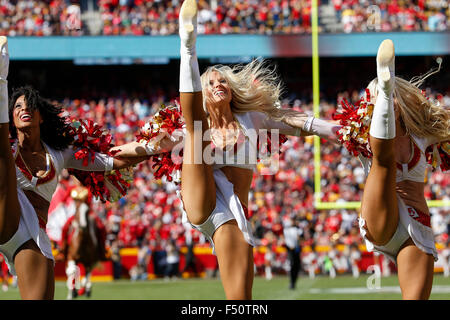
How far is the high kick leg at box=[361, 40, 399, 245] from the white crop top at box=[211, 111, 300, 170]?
750mm

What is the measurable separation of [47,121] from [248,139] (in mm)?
1290

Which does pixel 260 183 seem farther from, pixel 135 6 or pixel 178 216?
pixel 135 6

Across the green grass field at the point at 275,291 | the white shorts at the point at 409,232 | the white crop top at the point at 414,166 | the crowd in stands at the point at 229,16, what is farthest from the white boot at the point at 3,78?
the crowd in stands at the point at 229,16

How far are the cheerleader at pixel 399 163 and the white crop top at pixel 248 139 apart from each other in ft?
1.33

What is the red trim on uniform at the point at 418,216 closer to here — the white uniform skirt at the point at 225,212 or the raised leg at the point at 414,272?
the raised leg at the point at 414,272

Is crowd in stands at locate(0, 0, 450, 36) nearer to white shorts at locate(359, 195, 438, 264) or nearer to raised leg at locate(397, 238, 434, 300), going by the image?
white shorts at locate(359, 195, 438, 264)

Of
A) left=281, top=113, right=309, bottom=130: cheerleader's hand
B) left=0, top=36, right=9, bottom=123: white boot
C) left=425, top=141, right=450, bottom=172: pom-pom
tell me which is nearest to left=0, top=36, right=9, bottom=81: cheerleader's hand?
left=0, top=36, right=9, bottom=123: white boot

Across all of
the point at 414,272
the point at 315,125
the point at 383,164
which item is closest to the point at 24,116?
the point at 315,125

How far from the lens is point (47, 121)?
4789mm

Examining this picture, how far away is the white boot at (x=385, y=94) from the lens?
367cm

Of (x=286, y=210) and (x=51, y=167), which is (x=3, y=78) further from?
(x=286, y=210)

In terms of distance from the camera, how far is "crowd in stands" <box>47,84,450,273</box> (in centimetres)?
1499

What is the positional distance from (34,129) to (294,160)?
12.9 meters
